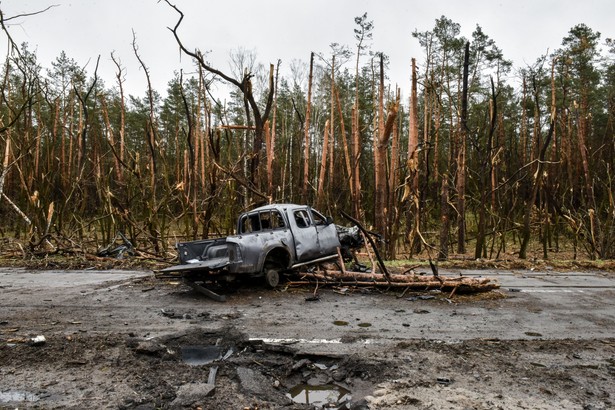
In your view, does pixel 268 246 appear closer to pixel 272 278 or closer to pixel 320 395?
pixel 272 278

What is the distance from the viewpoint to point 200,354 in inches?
176

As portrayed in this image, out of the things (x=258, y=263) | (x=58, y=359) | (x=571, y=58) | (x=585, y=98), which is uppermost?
(x=571, y=58)

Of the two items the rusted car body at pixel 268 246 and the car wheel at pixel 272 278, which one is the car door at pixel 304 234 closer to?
the rusted car body at pixel 268 246

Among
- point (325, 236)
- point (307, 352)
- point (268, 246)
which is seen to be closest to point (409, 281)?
point (325, 236)

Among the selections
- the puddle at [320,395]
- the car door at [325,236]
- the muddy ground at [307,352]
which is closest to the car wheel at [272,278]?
the muddy ground at [307,352]

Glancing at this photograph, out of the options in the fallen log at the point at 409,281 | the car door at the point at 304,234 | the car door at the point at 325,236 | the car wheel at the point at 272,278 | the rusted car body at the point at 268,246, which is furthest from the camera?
the car door at the point at 325,236

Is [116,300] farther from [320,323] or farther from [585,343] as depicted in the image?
[585,343]

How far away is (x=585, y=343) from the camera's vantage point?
4.73 meters

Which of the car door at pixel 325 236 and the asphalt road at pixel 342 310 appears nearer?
the asphalt road at pixel 342 310

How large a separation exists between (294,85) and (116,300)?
80.4 ft

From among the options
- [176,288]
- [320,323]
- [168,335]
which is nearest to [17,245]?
[176,288]

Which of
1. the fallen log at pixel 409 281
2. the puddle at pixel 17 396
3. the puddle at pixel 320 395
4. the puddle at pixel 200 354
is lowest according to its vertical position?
the puddle at pixel 320 395

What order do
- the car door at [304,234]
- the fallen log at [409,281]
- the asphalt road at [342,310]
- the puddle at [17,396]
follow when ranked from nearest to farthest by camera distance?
the puddle at [17,396] → the asphalt road at [342,310] → the fallen log at [409,281] → the car door at [304,234]

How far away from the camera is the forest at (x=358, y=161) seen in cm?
1314
